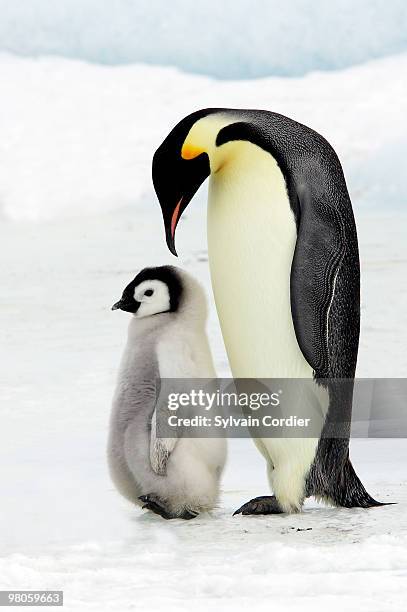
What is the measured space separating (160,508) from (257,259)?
0.43 metres

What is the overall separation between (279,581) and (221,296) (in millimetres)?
541

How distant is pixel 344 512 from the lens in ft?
7.05

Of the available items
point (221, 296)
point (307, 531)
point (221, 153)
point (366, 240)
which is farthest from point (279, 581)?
point (366, 240)

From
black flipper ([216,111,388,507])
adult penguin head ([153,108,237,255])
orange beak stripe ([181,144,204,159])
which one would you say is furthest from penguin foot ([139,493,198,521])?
orange beak stripe ([181,144,204,159])

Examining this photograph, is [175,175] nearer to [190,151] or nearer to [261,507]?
[190,151]

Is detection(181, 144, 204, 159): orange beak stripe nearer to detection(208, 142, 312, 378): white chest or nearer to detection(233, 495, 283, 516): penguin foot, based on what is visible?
detection(208, 142, 312, 378): white chest

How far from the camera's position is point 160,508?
2.09m

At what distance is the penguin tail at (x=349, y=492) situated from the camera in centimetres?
216

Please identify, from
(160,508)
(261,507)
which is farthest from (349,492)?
(160,508)

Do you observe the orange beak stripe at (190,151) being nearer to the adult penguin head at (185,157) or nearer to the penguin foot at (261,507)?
the adult penguin head at (185,157)

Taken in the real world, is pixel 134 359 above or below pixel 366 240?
below

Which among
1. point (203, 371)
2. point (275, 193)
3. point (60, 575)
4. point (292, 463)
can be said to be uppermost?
point (275, 193)

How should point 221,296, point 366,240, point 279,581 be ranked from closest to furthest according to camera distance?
point 279,581 → point 221,296 → point 366,240

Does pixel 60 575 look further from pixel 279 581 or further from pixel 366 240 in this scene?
pixel 366 240
